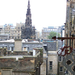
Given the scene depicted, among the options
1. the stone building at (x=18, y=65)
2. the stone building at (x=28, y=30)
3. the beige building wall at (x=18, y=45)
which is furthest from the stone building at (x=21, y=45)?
the stone building at (x=28, y=30)

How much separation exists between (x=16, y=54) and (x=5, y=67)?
207 inches

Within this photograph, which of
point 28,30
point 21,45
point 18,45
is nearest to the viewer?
point 21,45

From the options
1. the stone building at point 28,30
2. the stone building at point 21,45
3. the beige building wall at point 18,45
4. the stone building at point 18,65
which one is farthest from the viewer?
the stone building at point 28,30

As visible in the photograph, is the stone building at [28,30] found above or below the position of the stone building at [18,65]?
above

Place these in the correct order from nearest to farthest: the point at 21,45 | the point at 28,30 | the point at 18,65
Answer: the point at 18,65 < the point at 21,45 < the point at 28,30

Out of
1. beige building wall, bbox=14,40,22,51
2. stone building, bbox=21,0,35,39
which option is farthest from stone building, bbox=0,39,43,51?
stone building, bbox=21,0,35,39

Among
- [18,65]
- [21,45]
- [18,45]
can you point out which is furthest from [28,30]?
[18,65]

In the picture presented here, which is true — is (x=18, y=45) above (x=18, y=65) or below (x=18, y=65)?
above

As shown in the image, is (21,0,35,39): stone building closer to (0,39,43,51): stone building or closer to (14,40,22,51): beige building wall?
(0,39,43,51): stone building

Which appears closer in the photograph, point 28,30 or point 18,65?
point 18,65

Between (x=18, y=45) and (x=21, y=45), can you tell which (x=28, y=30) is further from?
(x=21, y=45)

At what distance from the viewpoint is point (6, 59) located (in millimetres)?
12891

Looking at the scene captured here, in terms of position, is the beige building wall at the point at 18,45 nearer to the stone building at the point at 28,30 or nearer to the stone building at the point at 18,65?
the stone building at the point at 18,65

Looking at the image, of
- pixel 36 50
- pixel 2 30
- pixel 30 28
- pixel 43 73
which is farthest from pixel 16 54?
pixel 2 30
